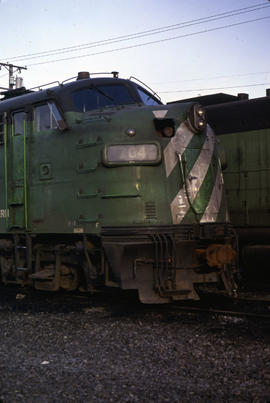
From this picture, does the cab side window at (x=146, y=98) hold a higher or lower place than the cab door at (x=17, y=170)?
higher

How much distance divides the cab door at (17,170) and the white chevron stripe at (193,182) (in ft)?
8.99

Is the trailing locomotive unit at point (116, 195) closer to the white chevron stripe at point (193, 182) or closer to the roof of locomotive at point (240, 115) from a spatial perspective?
the white chevron stripe at point (193, 182)

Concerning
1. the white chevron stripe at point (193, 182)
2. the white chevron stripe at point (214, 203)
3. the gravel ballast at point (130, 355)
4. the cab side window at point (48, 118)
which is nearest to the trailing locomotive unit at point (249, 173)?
the white chevron stripe at point (214, 203)

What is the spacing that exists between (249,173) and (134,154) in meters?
4.41

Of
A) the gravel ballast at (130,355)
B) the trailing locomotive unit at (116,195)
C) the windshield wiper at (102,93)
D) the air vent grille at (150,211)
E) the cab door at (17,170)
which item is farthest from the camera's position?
the cab door at (17,170)

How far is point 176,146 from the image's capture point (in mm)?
7281

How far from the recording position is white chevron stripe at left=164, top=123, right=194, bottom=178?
7195 millimetres

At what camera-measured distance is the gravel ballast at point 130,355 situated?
4.16 m

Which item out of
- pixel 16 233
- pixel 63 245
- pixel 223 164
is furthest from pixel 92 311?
pixel 223 164

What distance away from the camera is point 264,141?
34.7 feet

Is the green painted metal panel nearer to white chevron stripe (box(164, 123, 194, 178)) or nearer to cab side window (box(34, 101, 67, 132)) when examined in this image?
white chevron stripe (box(164, 123, 194, 178))

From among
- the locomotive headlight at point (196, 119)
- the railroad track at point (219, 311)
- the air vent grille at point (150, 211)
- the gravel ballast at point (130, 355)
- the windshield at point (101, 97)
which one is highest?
the windshield at point (101, 97)

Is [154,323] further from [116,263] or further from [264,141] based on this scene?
[264,141]

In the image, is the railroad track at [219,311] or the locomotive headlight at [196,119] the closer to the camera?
the railroad track at [219,311]
